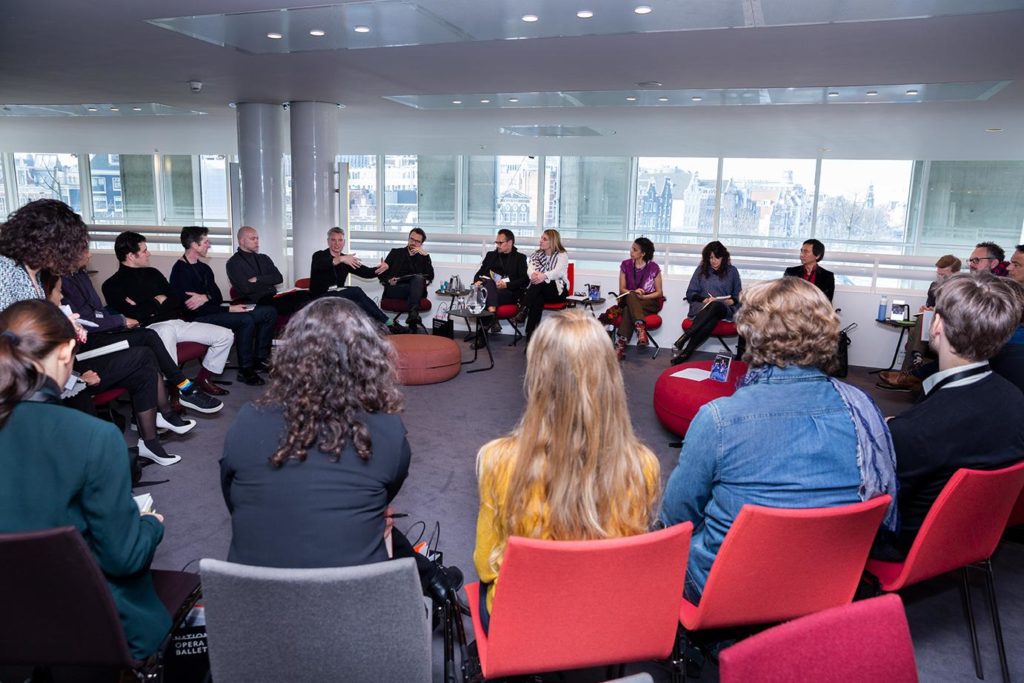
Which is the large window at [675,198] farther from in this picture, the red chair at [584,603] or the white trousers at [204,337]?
the red chair at [584,603]

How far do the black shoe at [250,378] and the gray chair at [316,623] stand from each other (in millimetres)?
4894

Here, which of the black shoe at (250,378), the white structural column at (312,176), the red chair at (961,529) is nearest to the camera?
the red chair at (961,529)

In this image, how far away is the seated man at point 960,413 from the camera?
7.38 feet

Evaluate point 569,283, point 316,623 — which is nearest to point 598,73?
point 569,283

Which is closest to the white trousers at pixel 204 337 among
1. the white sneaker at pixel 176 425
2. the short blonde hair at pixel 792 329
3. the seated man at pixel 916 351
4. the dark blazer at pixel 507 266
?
the white sneaker at pixel 176 425

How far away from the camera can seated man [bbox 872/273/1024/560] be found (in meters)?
2.25

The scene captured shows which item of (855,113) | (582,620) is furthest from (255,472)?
(855,113)

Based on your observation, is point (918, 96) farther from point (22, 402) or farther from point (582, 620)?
point (22, 402)

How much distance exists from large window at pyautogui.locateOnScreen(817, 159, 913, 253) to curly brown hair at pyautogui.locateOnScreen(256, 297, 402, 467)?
1293 cm

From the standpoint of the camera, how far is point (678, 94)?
314 inches

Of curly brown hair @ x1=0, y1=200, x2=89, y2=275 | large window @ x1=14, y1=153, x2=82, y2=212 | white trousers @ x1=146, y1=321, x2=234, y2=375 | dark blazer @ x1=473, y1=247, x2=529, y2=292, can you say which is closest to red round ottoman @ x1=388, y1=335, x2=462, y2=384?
white trousers @ x1=146, y1=321, x2=234, y2=375

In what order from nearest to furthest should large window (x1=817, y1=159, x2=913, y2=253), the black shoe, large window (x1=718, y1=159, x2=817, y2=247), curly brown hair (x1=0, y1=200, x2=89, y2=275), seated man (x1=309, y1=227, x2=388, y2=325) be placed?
curly brown hair (x1=0, y1=200, x2=89, y2=275) → the black shoe → seated man (x1=309, y1=227, x2=388, y2=325) → large window (x1=817, y1=159, x2=913, y2=253) → large window (x1=718, y1=159, x2=817, y2=247)

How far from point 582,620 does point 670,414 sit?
3337 mm

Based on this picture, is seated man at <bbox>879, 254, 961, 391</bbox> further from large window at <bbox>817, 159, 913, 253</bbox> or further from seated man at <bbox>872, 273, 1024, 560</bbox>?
large window at <bbox>817, 159, 913, 253</bbox>
